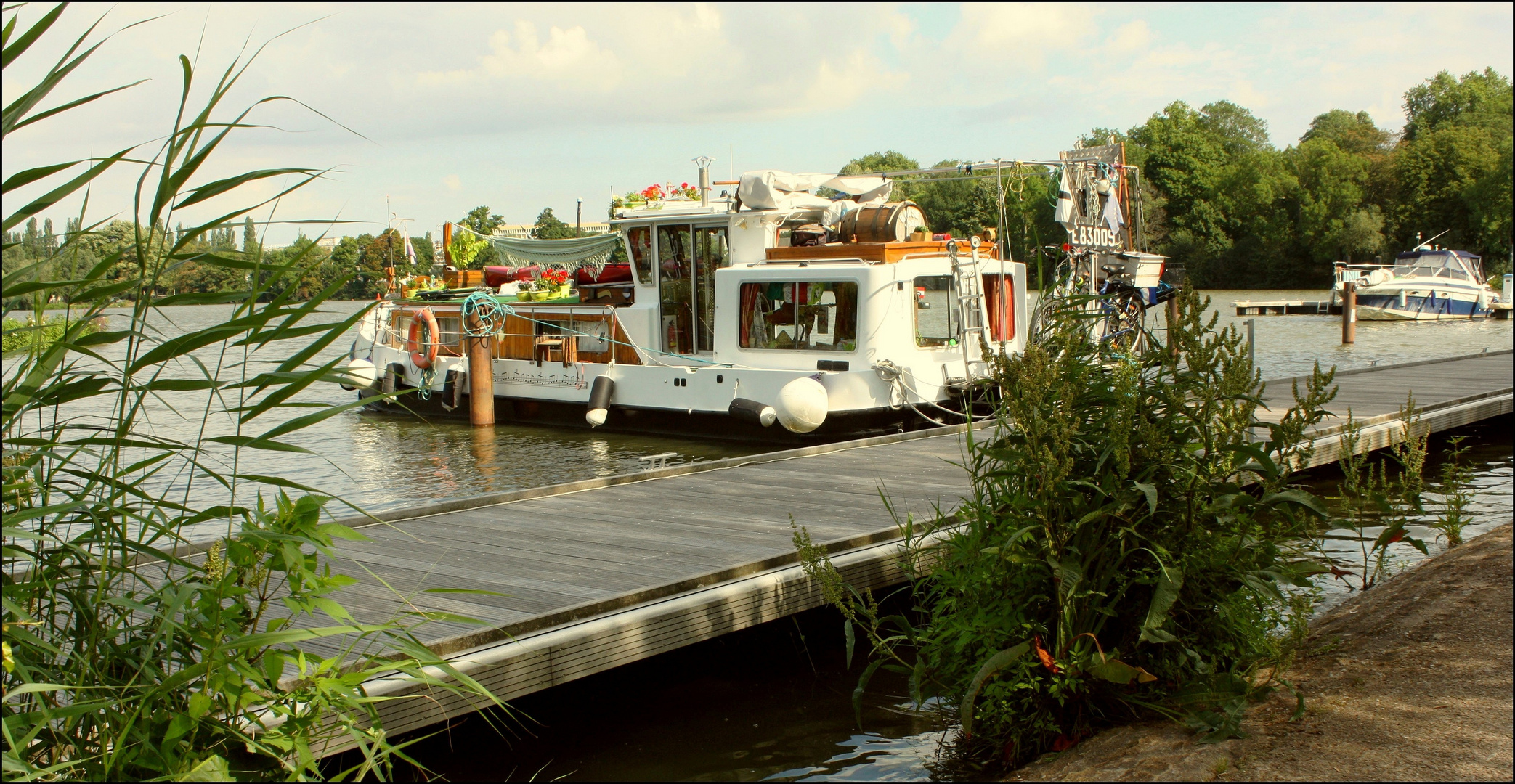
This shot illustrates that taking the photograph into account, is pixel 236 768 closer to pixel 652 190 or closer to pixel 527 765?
pixel 527 765

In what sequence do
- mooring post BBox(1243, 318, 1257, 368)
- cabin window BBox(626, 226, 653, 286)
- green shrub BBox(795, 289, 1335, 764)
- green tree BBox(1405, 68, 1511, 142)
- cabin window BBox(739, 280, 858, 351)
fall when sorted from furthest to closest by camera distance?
green tree BBox(1405, 68, 1511, 142), cabin window BBox(626, 226, 653, 286), cabin window BBox(739, 280, 858, 351), mooring post BBox(1243, 318, 1257, 368), green shrub BBox(795, 289, 1335, 764)

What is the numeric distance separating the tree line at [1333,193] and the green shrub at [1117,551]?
59695 millimetres

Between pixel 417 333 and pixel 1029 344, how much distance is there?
1426 cm

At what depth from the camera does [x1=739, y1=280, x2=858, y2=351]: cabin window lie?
1250 centimetres

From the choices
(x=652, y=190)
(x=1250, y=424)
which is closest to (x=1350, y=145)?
(x=652, y=190)

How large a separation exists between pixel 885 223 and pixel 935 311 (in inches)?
47.0

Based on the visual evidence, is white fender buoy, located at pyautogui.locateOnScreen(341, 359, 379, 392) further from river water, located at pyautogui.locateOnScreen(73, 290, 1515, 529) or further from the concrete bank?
river water, located at pyautogui.locateOnScreen(73, 290, 1515, 529)

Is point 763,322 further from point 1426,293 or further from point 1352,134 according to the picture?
point 1352,134

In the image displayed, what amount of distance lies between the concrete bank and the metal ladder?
25.4ft

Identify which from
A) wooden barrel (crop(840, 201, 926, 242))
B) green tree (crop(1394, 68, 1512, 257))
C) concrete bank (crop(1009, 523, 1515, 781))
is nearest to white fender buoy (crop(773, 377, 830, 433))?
wooden barrel (crop(840, 201, 926, 242))

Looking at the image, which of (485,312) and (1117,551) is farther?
(485,312)

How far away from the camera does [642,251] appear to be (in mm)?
14547

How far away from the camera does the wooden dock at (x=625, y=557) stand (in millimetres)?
4230

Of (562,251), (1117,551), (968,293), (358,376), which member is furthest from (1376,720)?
(562,251)
